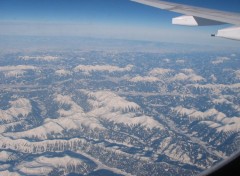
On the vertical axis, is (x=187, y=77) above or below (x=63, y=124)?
above

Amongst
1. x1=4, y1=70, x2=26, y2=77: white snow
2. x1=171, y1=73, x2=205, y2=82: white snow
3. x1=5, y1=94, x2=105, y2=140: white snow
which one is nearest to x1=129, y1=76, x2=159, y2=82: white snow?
x1=171, y1=73, x2=205, y2=82: white snow

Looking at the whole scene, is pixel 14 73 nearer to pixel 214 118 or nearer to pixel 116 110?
pixel 116 110

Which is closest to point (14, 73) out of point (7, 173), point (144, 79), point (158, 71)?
point (144, 79)

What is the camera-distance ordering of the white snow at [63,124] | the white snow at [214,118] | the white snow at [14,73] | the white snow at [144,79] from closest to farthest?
the white snow at [214,118] < the white snow at [63,124] < the white snow at [144,79] < the white snow at [14,73]

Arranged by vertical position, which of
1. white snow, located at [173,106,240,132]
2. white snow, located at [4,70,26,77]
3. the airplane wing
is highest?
the airplane wing

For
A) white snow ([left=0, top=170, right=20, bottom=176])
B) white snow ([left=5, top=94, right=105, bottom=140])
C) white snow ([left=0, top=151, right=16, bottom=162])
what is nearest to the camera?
white snow ([left=0, top=170, right=20, bottom=176])

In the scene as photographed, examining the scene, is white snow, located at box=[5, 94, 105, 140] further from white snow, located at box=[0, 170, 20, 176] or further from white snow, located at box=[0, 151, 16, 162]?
white snow, located at box=[0, 170, 20, 176]

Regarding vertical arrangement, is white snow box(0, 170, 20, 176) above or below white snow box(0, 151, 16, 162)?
above

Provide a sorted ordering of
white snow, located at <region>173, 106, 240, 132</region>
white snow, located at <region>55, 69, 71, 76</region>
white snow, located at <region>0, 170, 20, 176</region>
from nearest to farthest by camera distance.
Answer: white snow, located at <region>0, 170, 20, 176</region>, white snow, located at <region>173, 106, 240, 132</region>, white snow, located at <region>55, 69, 71, 76</region>

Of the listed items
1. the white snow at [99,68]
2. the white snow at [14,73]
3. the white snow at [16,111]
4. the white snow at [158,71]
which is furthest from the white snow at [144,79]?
the white snow at [14,73]

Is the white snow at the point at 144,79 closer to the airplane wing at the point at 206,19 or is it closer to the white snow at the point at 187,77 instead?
the white snow at the point at 187,77

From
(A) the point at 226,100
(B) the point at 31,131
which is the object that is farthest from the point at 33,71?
(A) the point at 226,100
